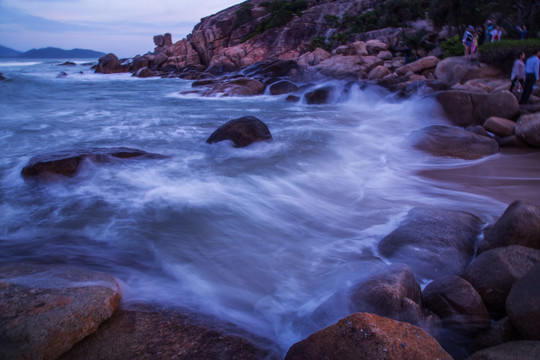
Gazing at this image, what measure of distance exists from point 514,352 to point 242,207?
146 inches

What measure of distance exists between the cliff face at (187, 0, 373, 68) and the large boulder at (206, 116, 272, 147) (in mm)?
23973

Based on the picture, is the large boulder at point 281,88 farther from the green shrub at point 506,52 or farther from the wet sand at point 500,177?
the wet sand at point 500,177

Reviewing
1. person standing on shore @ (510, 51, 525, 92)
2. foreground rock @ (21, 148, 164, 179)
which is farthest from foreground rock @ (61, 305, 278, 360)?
person standing on shore @ (510, 51, 525, 92)

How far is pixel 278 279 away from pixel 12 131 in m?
9.30

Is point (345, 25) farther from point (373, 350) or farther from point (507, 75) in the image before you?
point (373, 350)

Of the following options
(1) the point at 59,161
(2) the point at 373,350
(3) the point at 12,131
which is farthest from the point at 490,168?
(3) the point at 12,131

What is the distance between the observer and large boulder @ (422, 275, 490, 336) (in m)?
2.53

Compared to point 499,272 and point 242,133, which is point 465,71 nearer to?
point 242,133

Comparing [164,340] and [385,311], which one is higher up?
[385,311]

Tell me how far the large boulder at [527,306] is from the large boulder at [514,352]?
0.71ft

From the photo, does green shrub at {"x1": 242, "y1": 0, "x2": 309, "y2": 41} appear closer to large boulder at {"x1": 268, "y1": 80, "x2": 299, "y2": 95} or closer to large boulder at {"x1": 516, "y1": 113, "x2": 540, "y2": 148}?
large boulder at {"x1": 268, "y1": 80, "x2": 299, "y2": 95}

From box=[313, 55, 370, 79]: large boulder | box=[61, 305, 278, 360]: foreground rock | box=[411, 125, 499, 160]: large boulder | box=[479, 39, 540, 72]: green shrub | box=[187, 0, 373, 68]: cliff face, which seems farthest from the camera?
A: box=[187, 0, 373, 68]: cliff face

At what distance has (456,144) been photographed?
676 cm

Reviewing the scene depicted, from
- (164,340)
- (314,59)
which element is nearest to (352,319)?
(164,340)
